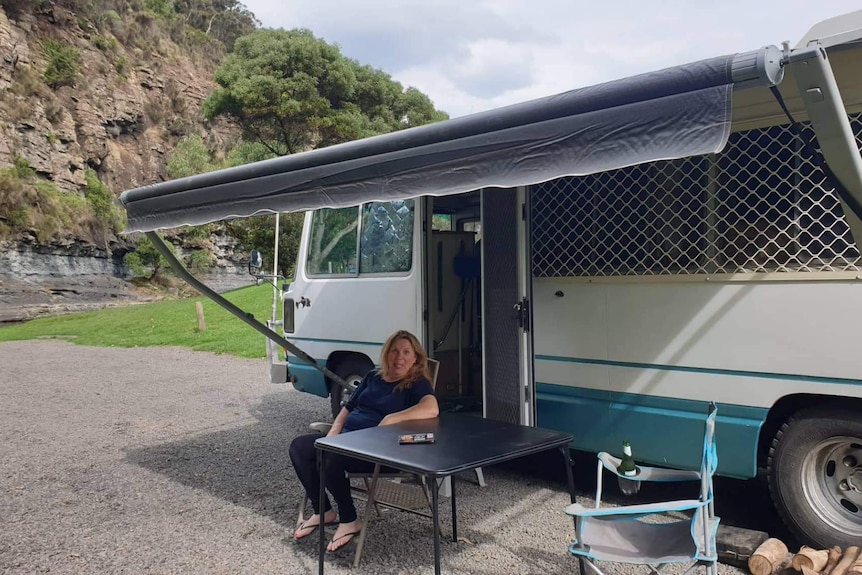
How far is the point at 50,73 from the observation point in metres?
31.4

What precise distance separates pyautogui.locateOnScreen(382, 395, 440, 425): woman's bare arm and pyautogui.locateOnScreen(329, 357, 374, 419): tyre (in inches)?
74.5

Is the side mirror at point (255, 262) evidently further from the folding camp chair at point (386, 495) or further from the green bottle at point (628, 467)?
the green bottle at point (628, 467)

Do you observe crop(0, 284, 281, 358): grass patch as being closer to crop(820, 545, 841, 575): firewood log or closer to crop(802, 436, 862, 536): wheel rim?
crop(802, 436, 862, 536): wheel rim

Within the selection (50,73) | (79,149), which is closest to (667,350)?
(79,149)

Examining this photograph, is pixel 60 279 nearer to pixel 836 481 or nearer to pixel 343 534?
pixel 343 534

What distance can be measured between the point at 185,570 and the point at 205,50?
47.5m

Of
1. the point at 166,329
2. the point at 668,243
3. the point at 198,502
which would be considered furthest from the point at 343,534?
the point at 166,329

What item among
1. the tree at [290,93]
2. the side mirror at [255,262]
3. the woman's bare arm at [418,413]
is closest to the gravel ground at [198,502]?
the woman's bare arm at [418,413]

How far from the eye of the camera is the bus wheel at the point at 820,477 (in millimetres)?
3457

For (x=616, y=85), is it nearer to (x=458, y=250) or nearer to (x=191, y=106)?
(x=458, y=250)

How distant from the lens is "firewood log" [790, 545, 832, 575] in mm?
3148

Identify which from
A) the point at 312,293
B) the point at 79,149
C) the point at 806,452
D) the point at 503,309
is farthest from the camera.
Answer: the point at 79,149

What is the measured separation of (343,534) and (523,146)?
7.30ft

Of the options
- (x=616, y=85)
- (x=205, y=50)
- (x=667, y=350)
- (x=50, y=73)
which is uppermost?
(x=205, y=50)
